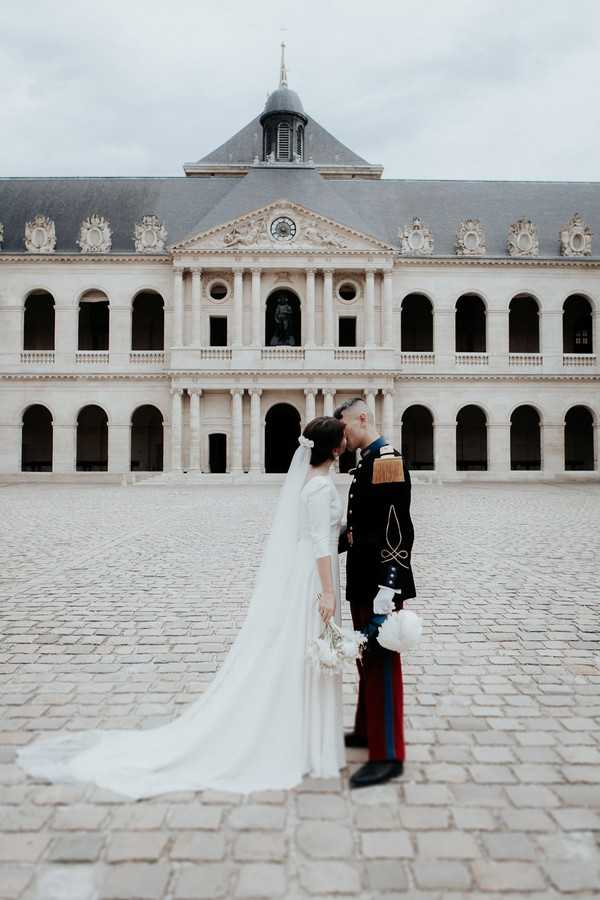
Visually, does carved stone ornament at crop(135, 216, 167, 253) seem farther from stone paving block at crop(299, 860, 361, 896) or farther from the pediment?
stone paving block at crop(299, 860, 361, 896)

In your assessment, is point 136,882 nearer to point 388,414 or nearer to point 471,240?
point 388,414

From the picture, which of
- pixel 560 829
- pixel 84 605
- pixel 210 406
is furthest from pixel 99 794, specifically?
pixel 210 406

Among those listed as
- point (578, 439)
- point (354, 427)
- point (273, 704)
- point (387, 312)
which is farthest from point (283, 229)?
point (273, 704)

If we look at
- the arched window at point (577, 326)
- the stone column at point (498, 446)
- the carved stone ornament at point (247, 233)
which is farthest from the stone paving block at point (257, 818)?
the arched window at point (577, 326)

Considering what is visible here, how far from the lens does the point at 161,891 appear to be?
9.26 ft

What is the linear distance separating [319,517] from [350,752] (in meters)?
1.50

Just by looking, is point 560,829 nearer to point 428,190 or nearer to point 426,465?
point 426,465

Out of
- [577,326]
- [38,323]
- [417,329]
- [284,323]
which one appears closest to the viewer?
[284,323]

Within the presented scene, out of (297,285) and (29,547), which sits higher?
(297,285)

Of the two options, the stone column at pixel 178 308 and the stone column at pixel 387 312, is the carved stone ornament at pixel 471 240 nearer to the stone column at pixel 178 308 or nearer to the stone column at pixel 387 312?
the stone column at pixel 387 312

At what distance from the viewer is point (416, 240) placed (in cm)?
3888

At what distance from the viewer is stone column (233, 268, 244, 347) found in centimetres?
3709

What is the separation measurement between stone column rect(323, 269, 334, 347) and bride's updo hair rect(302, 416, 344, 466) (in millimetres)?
34030

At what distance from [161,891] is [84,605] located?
526cm
